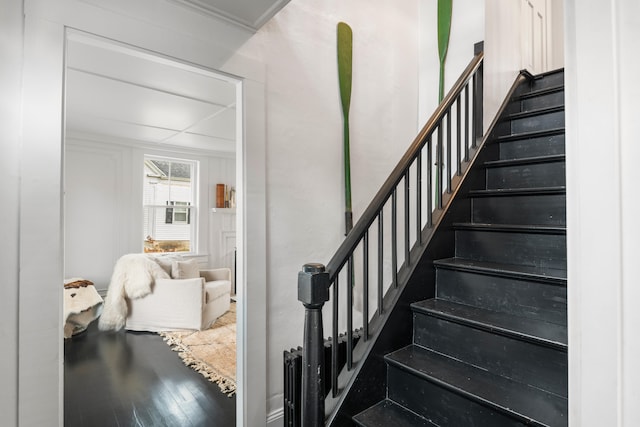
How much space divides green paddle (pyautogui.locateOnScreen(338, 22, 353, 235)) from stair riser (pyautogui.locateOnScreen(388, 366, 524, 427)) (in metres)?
1.19

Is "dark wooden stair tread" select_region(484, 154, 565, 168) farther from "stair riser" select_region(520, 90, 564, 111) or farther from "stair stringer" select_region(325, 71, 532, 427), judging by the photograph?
"stair riser" select_region(520, 90, 564, 111)

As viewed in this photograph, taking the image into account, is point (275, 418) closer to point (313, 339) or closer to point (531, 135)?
point (313, 339)

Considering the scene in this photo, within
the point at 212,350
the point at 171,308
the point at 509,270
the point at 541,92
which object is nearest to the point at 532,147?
the point at 541,92

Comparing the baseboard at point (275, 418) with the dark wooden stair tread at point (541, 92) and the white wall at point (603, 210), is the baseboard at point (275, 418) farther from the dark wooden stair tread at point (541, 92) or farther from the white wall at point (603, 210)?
the dark wooden stair tread at point (541, 92)

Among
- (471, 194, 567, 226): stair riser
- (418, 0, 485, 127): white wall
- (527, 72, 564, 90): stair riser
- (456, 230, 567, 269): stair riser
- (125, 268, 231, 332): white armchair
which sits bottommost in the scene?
(125, 268, 231, 332): white armchair

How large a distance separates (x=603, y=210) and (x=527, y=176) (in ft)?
5.37

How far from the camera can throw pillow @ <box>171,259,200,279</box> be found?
417 centimetres

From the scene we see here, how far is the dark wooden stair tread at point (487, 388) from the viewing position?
3.59 ft

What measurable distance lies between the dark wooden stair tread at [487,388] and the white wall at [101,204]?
463cm

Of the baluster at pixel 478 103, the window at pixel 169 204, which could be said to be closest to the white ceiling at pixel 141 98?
the window at pixel 169 204

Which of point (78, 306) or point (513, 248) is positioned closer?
point (513, 248)

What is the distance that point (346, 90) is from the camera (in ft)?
8.04

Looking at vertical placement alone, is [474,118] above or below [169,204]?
above

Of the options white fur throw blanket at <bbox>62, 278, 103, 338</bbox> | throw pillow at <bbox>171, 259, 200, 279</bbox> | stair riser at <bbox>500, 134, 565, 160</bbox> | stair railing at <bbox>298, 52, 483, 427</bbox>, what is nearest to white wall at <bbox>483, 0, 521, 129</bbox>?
stair riser at <bbox>500, 134, 565, 160</bbox>
